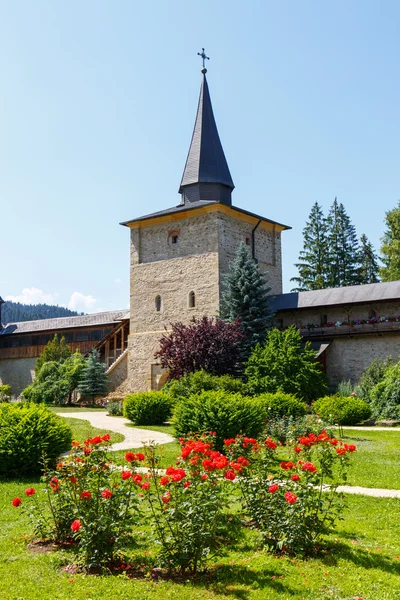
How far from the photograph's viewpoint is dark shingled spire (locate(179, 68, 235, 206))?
2809 cm

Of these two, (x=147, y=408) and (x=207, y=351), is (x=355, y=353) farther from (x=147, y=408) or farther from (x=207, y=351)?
(x=147, y=408)

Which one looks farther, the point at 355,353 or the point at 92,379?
the point at 92,379

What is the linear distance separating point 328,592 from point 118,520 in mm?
1940

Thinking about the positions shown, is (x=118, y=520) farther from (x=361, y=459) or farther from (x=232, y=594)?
(x=361, y=459)

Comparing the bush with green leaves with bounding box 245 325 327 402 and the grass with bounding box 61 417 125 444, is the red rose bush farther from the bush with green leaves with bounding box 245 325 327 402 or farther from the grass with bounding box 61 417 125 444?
the bush with green leaves with bounding box 245 325 327 402

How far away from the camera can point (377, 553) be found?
223 inches

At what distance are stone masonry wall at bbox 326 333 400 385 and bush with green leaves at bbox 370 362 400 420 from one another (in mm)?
3474

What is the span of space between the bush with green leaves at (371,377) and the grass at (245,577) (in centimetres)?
1501

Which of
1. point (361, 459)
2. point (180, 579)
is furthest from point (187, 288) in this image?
point (180, 579)

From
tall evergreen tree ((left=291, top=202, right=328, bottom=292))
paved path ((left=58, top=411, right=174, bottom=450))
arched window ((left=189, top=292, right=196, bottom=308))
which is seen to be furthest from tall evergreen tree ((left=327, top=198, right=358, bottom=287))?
paved path ((left=58, top=411, right=174, bottom=450))

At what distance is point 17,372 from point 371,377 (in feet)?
77.7

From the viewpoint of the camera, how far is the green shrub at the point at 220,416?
1194 centimetres

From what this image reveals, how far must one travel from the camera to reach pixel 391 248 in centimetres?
3394

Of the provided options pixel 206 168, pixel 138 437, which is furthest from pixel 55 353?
pixel 138 437
